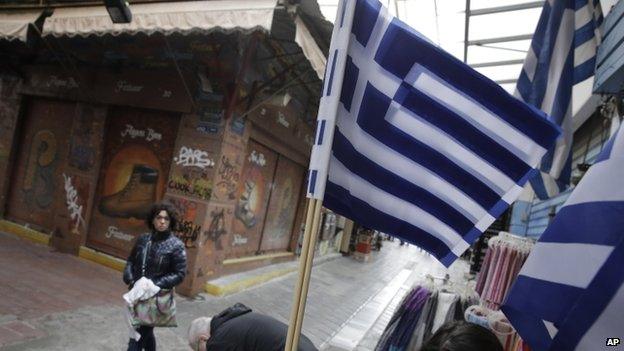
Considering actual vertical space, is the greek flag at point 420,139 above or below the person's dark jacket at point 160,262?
above

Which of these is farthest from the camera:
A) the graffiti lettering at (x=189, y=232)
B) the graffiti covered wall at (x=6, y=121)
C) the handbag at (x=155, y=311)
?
the graffiti covered wall at (x=6, y=121)

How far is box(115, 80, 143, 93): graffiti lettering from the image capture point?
27.3 ft

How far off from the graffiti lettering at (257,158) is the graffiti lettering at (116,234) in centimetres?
304

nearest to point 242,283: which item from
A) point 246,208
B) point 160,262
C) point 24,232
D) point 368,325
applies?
point 246,208

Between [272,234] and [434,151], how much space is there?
383 inches

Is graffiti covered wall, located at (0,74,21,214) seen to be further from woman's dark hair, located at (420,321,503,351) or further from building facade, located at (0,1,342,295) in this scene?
woman's dark hair, located at (420,321,503,351)

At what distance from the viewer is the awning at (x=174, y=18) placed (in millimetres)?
5324

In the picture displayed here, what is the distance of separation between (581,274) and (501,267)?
111 inches

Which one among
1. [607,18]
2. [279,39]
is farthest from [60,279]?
[607,18]

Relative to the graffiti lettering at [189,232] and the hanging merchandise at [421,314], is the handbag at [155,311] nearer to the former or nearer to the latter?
the hanging merchandise at [421,314]

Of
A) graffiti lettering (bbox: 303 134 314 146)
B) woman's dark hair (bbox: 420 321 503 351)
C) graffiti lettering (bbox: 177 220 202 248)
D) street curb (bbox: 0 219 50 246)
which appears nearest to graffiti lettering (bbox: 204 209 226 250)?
graffiti lettering (bbox: 177 220 202 248)

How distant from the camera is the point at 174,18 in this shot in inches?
224

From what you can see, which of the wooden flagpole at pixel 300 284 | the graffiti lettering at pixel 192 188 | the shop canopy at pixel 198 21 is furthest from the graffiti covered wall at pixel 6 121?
the wooden flagpole at pixel 300 284

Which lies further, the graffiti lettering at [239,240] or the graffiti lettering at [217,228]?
the graffiti lettering at [239,240]
